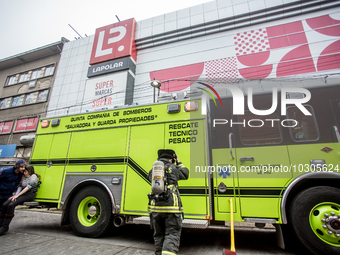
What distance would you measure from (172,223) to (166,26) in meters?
15.7

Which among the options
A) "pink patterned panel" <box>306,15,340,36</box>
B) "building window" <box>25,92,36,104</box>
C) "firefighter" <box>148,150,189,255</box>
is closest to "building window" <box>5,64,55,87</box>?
"building window" <box>25,92,36,104</box>

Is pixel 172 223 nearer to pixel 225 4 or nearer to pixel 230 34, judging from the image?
pixel 230 34

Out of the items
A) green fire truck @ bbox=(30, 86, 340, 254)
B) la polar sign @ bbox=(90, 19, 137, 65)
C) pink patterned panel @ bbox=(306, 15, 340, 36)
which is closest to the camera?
green fire truck @ bbox=(30, 86, 340, 254)

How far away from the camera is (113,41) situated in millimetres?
16172

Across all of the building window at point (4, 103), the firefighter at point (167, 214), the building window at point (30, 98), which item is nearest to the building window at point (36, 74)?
the building window at point (30, 98)

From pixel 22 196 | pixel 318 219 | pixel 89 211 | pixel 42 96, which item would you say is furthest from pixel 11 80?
pixel 318 219

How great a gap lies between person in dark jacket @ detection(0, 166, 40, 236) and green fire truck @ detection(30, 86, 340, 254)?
213 millimetres

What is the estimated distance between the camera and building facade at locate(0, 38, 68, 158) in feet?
57.7

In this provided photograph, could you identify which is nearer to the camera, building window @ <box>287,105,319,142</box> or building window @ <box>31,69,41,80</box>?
building window @ <box>287,105,319,142</box>

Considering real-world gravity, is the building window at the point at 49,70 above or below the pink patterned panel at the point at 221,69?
above

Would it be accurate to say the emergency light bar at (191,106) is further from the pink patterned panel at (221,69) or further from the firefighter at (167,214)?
the pink patterned panel at (221,69)

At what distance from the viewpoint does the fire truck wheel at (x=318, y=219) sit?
2.84 metres

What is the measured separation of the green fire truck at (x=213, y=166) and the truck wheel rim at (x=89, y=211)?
2 centimetres

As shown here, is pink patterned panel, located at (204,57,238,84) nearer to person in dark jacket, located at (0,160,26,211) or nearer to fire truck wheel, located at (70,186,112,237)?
fire truck wheel, located at (70,186,112,237)
